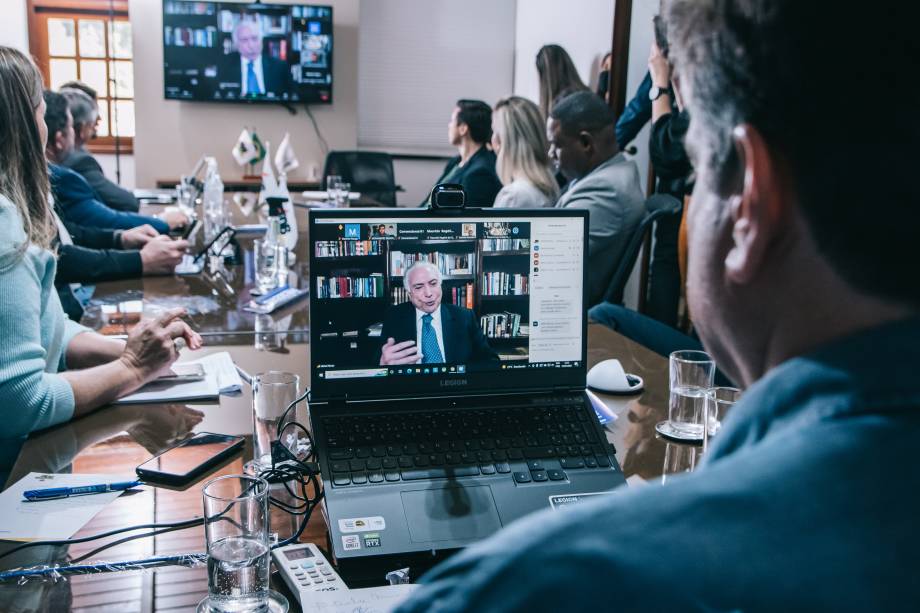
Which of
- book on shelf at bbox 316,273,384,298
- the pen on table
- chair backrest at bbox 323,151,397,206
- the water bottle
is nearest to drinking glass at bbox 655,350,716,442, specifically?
book on shelf at bbox 316,273,384,298

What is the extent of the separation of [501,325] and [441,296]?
0.36ft

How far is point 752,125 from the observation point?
0.45 metres

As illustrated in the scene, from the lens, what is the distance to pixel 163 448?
1302 millimetres

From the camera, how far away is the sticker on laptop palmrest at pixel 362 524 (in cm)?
99

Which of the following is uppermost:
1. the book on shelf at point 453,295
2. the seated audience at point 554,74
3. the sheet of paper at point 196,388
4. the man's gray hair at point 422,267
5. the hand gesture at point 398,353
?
the seated audience at point 554,74

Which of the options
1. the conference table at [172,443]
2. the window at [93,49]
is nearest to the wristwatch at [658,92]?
the conference table at [172,443]

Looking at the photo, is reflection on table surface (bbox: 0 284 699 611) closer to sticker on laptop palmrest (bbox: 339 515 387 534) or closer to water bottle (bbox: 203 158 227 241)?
sticker on laptop palmrest (bbox: 339 515 387 534)

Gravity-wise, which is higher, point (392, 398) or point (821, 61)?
point (821, 61)

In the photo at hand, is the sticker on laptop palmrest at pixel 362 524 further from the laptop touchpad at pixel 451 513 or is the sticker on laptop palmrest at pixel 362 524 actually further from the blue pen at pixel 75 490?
the blue pen at pixel 75 490

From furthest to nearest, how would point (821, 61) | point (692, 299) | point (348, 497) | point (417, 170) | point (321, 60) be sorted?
point (417, 170)
point (321, 60)
point (348, 497)
point (692, 299)
point (821, 61)

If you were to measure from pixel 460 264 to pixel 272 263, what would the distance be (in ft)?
5.02

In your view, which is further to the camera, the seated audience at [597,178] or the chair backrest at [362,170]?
the chair backrest at [362,170]

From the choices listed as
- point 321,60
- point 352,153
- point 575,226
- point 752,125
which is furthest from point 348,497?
point 321,60

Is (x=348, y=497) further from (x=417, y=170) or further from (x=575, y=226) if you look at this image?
(x=417, y=170)
